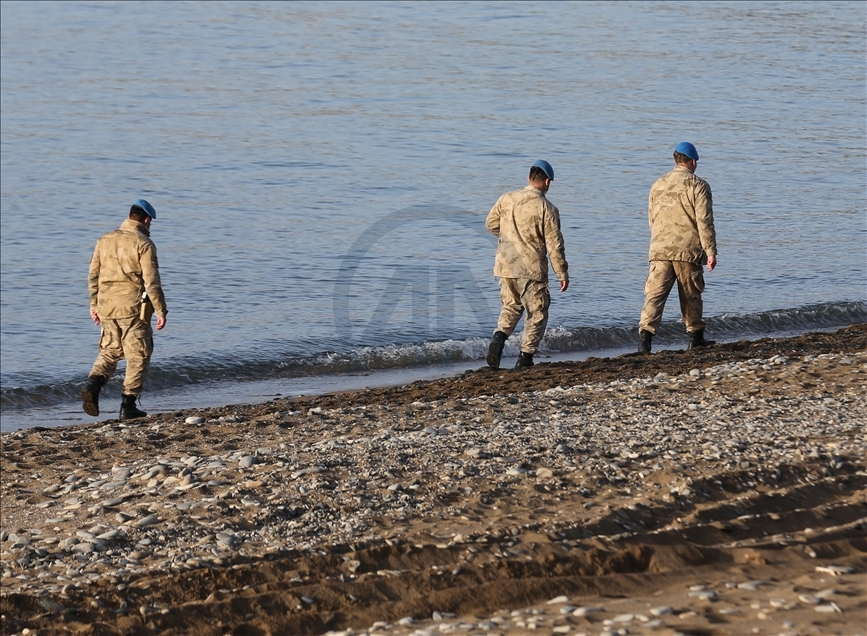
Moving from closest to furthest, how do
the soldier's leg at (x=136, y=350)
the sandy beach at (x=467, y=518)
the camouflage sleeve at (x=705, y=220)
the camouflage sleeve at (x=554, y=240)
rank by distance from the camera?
1. the sandy beach at (x=467, y=518)
2. the soldier's leg at (x=136, y=350)
3. the camouflage sleeve at (x=554, y=240)
4. the camouflage sleeve at (x=705, y=220)

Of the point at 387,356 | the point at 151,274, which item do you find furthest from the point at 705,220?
the point at 151,274

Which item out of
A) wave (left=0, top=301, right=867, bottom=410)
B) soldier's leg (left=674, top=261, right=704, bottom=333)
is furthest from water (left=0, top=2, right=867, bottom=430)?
soldier's leg (left=674, top=261, right=704, bottom=333)

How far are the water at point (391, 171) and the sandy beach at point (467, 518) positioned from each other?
4055mm

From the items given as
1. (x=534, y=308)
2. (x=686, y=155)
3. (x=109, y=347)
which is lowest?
(x=109, y=347)

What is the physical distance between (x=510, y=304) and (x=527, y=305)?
0.57 feet

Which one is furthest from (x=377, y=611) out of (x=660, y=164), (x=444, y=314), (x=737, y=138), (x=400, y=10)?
(x=400, y=10)

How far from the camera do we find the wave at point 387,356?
13.2m

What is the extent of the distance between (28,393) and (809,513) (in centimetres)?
897

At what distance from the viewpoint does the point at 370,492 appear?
7277mm

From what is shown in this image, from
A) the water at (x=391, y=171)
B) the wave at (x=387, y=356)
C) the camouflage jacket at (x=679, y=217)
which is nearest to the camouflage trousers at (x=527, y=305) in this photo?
the camouflage jacket at (x=679, y=217)

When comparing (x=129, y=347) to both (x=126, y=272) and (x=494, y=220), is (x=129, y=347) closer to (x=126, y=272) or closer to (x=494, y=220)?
(x=126, y=272)

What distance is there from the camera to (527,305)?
1112 cm

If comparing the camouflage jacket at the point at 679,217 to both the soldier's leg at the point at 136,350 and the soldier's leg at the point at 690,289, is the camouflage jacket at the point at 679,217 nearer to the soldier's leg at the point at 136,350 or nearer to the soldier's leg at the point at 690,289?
the soldier's leg at the point at 690,289

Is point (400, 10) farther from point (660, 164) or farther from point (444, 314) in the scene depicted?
point (444, 314)
